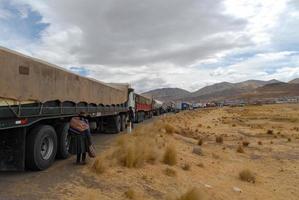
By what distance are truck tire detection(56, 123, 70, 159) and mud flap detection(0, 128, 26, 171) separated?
2.32 m

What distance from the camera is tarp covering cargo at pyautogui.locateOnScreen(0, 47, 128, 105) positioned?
27.2 ft

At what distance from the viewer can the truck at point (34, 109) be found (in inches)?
332

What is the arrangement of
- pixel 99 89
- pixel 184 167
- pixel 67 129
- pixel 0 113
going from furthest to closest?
pixel 99 89 < pixel 184 167 < pixel 67 129 < pixel 0 113

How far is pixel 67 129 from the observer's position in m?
12.1

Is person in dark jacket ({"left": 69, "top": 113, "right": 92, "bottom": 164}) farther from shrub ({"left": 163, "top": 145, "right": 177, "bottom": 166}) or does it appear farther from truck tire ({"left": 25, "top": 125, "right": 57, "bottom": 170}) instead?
shrub ({"left": 163, "top": 145, "right": 177, "bottom": 166})

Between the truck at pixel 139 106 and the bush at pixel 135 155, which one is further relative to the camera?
the truck at pixel 139 106

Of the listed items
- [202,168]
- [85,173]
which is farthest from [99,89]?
[85,173]

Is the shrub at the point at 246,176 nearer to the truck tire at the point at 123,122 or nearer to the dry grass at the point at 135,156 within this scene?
the dry grass at the point at 135,156

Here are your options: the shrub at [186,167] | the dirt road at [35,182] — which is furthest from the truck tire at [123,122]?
the dirt road at [35,182]

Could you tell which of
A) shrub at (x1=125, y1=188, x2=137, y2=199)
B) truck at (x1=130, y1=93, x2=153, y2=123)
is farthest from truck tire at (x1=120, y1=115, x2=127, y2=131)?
shrub at (x1=125, y1=188, x2=137, y2=199)

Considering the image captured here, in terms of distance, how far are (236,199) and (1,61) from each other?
729 centimetres

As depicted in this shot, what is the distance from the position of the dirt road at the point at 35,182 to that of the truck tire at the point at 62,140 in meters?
0.78

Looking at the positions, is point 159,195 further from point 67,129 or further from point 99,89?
point 99,89

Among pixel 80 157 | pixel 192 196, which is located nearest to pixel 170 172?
pixel 80 157
